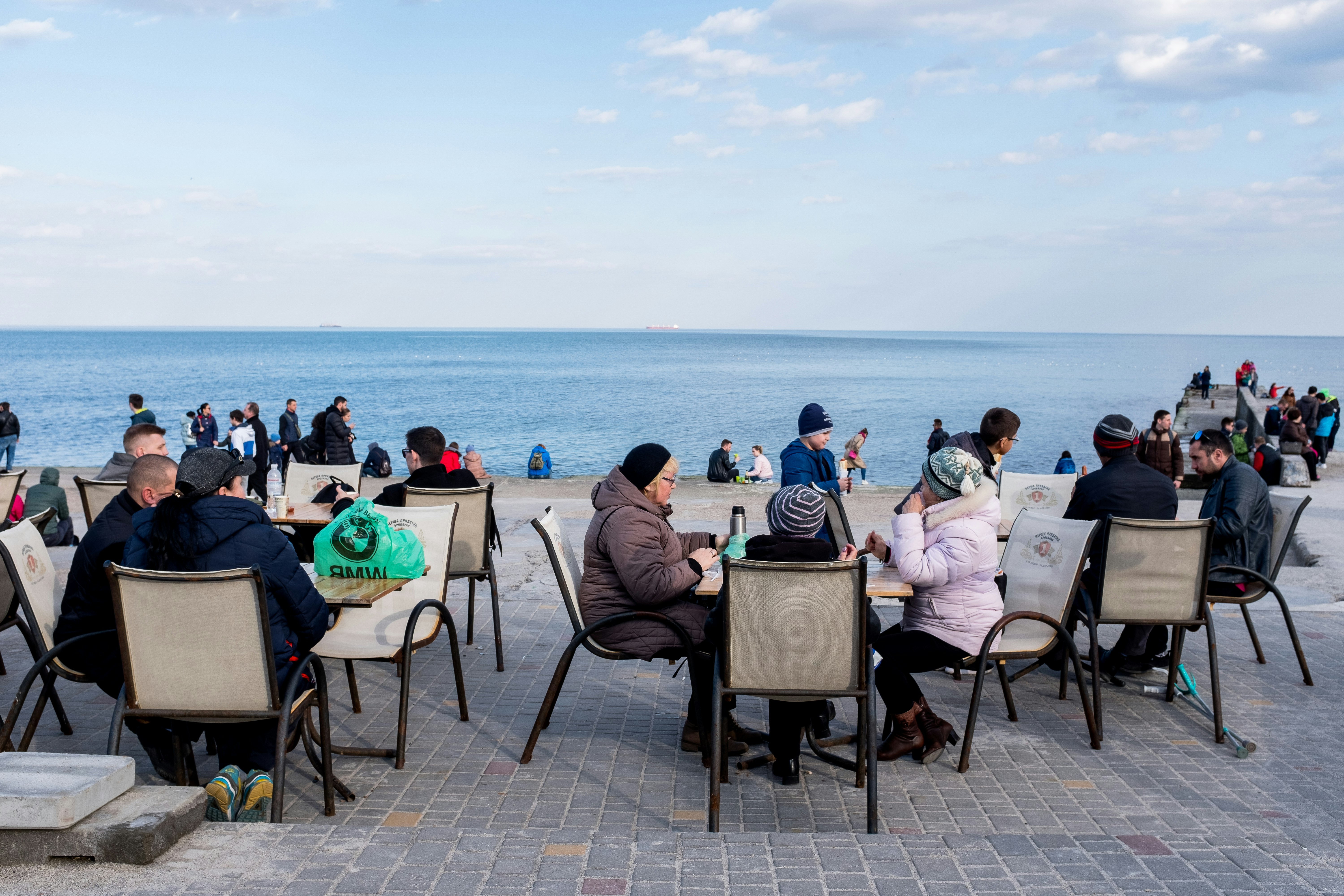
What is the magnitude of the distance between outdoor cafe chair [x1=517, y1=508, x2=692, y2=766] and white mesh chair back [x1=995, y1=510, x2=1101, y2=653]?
62.4 inches

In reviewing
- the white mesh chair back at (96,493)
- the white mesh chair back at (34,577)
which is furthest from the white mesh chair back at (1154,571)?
the white mesh chair back at (96,493)

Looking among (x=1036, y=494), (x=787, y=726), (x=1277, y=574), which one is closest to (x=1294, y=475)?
(x=1036, y=494)

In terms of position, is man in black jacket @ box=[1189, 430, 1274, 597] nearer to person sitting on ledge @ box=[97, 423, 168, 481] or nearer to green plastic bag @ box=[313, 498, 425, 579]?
green plastic bag @ box=[313, 498, 425, 579]

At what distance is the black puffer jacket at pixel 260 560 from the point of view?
377 centimetres

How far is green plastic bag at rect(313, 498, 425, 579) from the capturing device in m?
4.78

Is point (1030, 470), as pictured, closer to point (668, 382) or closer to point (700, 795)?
point (700, 795)

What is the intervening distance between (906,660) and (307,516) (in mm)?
4109

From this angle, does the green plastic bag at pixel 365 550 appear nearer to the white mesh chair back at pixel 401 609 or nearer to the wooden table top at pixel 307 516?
the white mesh chair back at pixel 401 609

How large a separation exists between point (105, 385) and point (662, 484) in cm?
10160

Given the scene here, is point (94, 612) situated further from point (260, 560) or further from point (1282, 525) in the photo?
point (1282, 525)

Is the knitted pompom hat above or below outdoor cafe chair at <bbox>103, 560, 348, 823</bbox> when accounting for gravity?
above

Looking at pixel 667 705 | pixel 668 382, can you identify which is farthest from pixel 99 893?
pixel 668 382

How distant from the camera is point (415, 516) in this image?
17.6 feet

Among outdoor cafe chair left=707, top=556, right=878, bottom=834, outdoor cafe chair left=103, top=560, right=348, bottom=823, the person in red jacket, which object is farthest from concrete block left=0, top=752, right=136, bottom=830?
the person in red jacket
